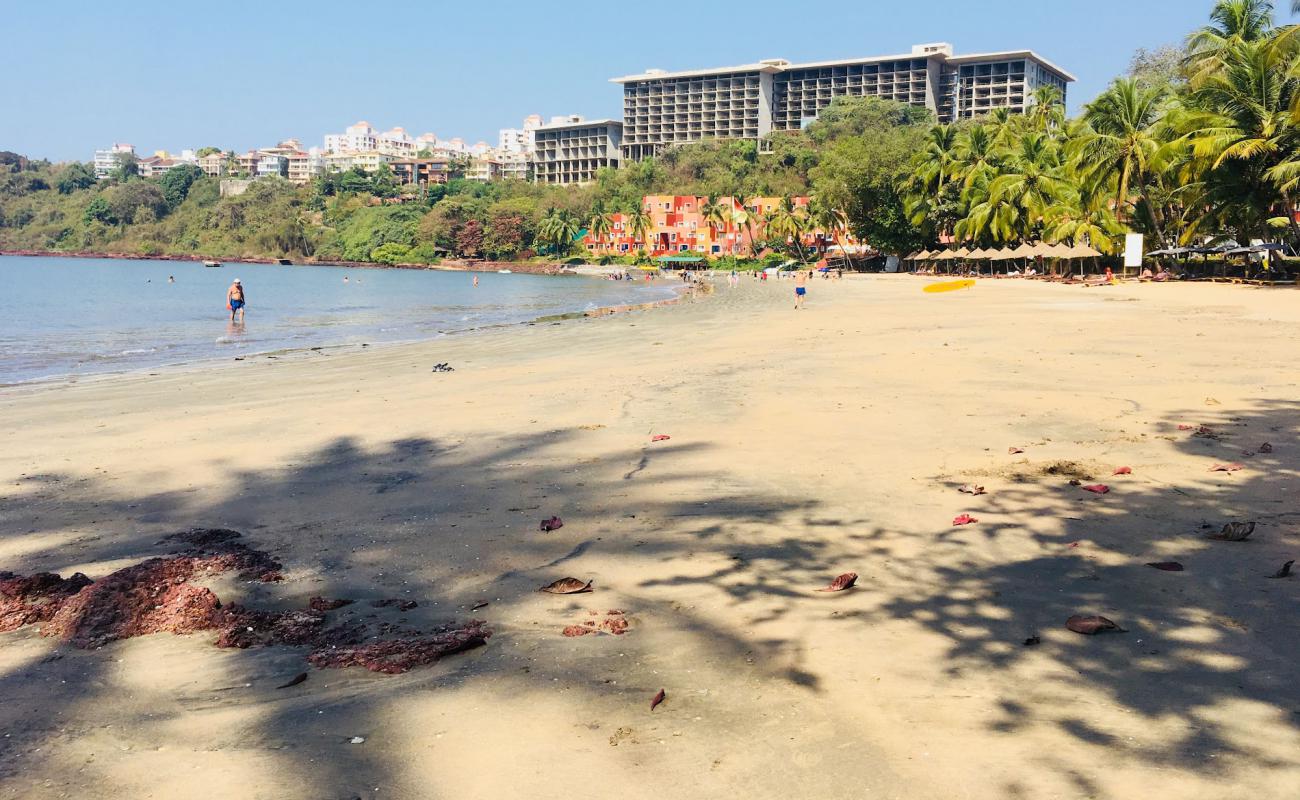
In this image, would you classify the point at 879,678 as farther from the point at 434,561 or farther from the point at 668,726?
the point at 434,561

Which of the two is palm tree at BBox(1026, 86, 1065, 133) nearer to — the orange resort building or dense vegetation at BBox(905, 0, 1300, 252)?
dense vegetation at BBox(905, 0, 1300, 252)

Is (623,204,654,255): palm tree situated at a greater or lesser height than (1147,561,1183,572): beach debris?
greater

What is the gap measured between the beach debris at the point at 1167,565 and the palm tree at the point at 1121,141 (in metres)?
47.4

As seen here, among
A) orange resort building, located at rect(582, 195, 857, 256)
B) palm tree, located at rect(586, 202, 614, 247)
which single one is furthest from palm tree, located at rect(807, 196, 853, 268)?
Result: palm tree, located at rect(586, 202, 614, 247)

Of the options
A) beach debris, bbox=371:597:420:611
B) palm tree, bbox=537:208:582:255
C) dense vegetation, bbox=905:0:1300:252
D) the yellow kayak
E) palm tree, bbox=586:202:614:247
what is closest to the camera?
beach debris, bbox=371:597:420:611

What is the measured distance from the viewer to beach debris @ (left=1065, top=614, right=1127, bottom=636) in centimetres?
446

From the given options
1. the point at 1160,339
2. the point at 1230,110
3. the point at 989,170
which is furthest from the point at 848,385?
the point at 989,170

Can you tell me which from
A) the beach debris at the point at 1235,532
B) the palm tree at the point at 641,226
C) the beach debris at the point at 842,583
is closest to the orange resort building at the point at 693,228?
the palm tree at the point at 641,226

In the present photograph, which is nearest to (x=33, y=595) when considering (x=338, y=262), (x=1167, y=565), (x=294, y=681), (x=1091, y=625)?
(x=294, y=681)

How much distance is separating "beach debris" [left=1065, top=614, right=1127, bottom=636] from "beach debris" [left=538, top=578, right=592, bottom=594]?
2406 mm

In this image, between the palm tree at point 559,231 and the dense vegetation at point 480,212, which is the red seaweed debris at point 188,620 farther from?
the palm tree at point 559,231

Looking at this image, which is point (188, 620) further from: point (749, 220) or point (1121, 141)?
point (749, 220)

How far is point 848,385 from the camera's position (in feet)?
42.2

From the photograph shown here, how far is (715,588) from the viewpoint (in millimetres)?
5289
